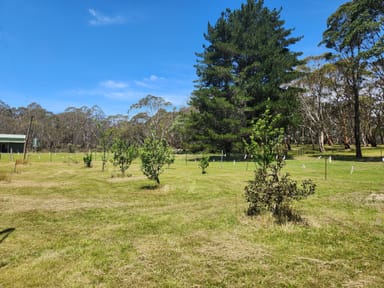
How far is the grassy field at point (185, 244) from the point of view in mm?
3359

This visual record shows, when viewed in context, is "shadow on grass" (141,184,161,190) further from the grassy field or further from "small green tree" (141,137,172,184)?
the grassy field

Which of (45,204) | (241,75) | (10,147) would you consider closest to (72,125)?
(10,147)

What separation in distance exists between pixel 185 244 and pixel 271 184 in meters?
2.55

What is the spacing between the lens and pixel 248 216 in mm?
6145

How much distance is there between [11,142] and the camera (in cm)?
4481

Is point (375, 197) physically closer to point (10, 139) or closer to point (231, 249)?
point (231, 249)

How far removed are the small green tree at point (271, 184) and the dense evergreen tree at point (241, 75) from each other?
1928cm

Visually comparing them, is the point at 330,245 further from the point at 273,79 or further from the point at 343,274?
the point at 273,79

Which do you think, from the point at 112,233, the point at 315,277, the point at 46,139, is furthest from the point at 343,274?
the point at 46,139

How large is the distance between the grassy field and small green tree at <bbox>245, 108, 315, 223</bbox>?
1.40ft

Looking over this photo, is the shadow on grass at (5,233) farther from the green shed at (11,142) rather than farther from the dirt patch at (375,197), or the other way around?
the green shed at (11,142)

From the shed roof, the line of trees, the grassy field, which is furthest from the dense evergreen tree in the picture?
the shed roof

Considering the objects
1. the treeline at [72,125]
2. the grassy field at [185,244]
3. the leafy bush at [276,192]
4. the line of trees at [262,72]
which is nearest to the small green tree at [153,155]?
the grassy field at [185,244]

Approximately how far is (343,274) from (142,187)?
849 centimetres
